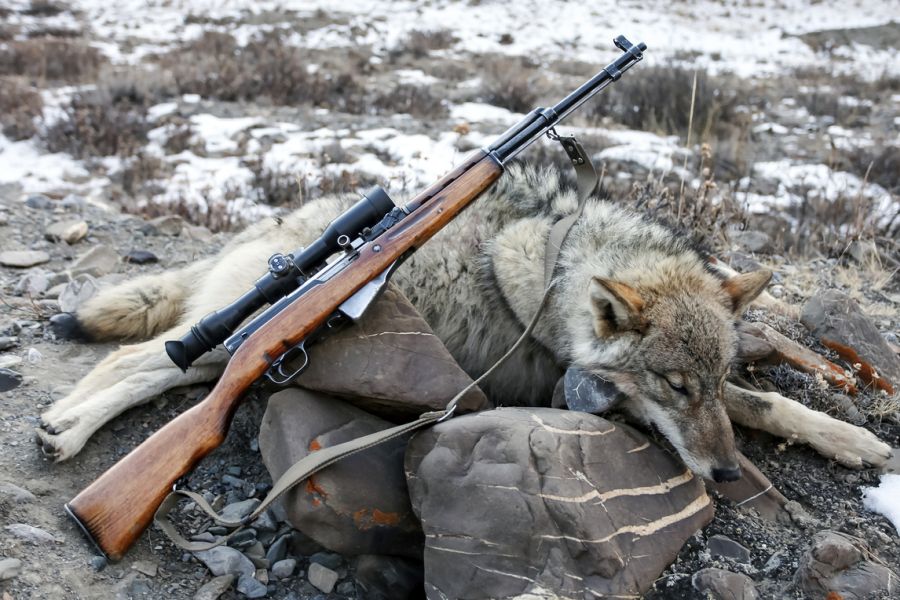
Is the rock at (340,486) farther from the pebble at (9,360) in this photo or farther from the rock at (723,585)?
the pebble at (9,360)

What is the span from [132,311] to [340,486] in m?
2.41

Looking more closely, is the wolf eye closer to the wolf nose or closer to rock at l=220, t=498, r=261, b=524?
the wolf nose

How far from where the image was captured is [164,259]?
6609mm

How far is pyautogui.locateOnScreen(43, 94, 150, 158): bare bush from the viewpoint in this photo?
10.0 m

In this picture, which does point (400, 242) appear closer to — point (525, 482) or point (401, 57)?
point (525, 482)

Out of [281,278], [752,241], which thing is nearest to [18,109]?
[281,278]

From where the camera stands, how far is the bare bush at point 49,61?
13094 millimetres

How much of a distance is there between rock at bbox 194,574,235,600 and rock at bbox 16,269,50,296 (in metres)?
3.34

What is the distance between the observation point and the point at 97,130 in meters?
10.5

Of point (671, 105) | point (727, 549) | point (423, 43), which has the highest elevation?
point (727, 549)

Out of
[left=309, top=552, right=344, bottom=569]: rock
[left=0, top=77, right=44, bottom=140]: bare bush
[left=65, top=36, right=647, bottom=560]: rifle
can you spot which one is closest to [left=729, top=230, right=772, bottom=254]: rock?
[left=65, top=36, right=647, bottom=560]: rifle

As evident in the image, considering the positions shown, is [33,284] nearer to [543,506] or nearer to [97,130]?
[543,506]

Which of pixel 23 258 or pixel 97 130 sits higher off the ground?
pixel 23 258

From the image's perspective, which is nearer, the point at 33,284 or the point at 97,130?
the point at 33,284
